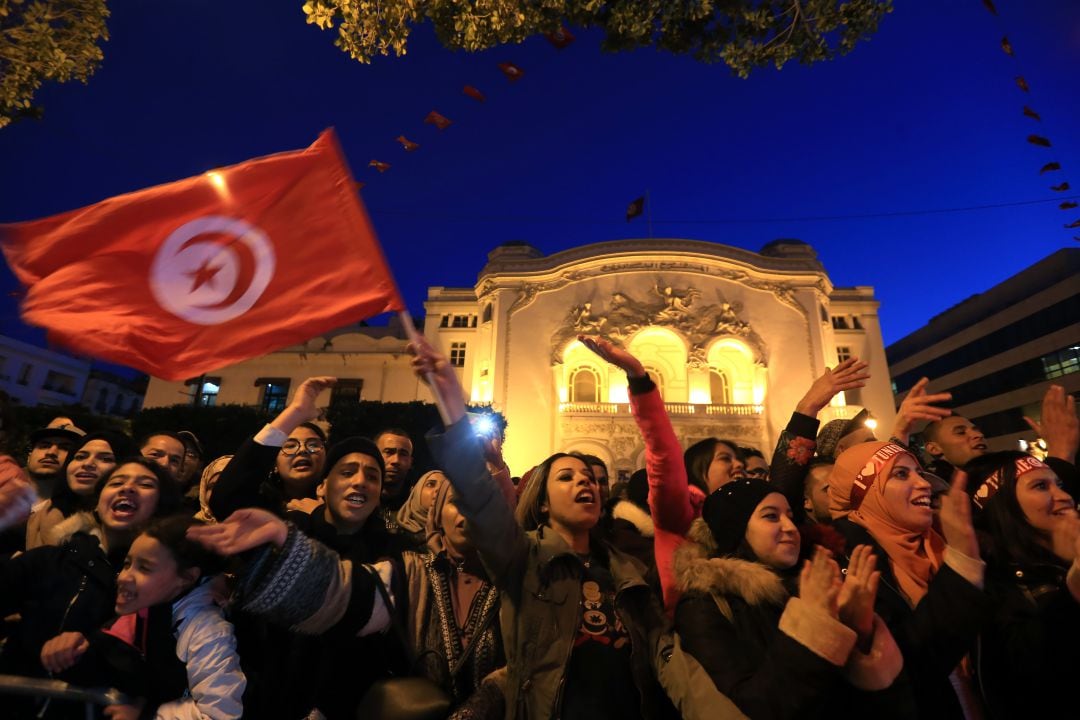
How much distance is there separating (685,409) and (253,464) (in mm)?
23054

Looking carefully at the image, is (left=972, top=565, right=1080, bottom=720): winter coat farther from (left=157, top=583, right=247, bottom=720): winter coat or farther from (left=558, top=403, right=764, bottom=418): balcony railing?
(left=558, top=403, right=764, bottom=418): balcony railing

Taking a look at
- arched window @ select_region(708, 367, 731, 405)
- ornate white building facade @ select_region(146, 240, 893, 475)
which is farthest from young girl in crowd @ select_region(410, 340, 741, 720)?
arched window @ select_region(708, 367, 731, 405)

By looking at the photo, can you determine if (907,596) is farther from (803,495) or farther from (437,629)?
(437,629)

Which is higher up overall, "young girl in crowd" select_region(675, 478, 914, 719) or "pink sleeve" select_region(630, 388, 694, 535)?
"pink sleeve" select_region(630, 388, 694, 535)

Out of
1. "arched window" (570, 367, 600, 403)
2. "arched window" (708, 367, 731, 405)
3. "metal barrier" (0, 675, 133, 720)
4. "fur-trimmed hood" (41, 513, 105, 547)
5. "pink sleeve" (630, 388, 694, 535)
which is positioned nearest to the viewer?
"metal barrier" (0, 675, 133, 720)

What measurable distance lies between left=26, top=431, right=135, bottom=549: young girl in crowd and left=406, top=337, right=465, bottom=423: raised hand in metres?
2.66

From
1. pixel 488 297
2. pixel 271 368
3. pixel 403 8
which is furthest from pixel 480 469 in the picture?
pixel 271 368

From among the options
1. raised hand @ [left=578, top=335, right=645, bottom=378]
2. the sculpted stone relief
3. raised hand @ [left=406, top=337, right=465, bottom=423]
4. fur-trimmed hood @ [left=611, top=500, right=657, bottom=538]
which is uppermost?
the sculpted stone relief

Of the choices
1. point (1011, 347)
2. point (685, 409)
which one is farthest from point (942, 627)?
point (1011, 347)

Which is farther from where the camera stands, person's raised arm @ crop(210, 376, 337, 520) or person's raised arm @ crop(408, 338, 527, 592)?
person's raised arm @ crop(210, 376, 337, 520)

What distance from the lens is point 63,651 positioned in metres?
2.29

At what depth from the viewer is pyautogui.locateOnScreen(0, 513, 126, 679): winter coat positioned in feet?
8.75

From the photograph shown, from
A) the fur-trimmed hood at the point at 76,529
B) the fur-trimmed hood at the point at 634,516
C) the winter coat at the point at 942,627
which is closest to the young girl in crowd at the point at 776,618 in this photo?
the winter coat at the point at 942,627

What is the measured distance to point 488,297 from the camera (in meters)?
28.6
